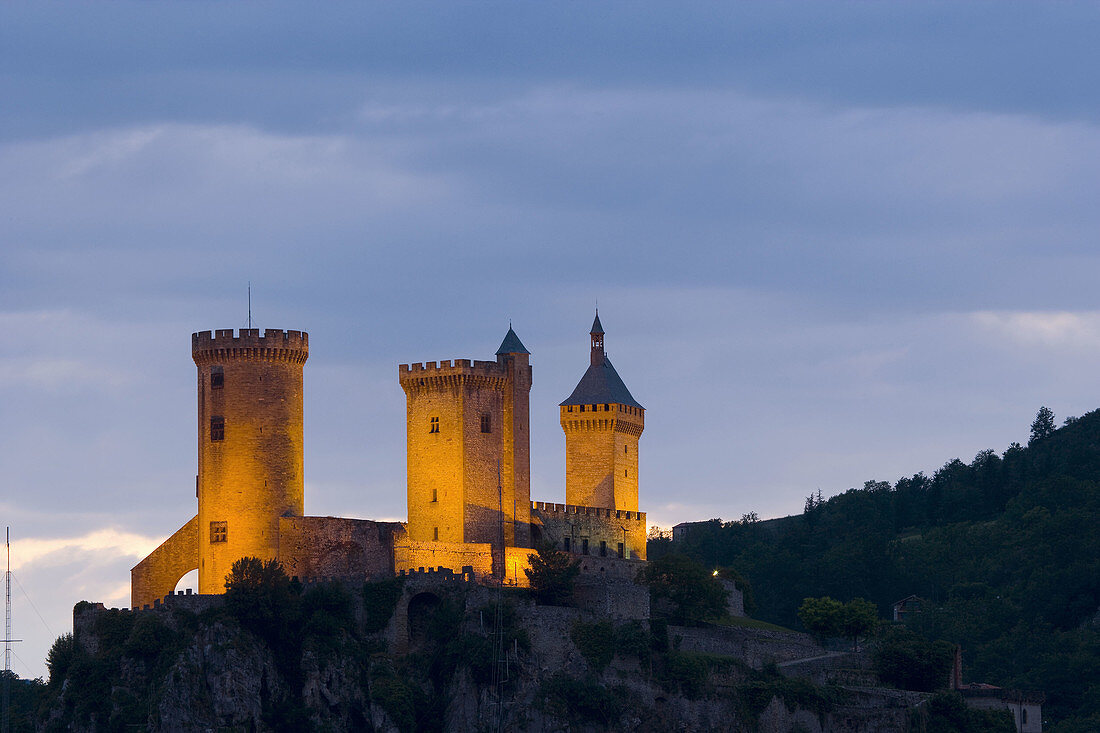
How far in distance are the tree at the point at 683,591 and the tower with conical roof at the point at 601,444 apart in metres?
9.98

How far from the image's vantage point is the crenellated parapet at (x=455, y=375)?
105m

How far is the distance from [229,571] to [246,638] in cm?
705

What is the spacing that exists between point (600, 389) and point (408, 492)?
56.2ft

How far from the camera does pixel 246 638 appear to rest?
91.5m

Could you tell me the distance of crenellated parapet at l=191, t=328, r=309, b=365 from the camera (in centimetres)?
10025

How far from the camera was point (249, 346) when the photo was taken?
329ft

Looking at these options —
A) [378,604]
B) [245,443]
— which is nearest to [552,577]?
[378,604]

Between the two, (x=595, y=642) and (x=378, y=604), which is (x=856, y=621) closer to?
(x=595, y=642)

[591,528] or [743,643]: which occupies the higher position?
[591,528]

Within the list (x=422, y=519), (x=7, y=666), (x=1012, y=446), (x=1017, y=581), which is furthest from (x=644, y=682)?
(x=1012, y=446)

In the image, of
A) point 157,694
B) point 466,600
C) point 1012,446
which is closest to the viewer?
point 157,694

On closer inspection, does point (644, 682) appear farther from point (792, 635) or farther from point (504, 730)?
point (792, 635)

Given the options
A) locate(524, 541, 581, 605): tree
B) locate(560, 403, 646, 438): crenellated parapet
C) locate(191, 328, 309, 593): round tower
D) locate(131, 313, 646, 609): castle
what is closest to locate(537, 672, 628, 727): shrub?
locate(524, 541, 581, 605): tree

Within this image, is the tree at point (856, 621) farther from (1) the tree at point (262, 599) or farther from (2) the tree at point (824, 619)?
(1) the tree at point (262, 599)
